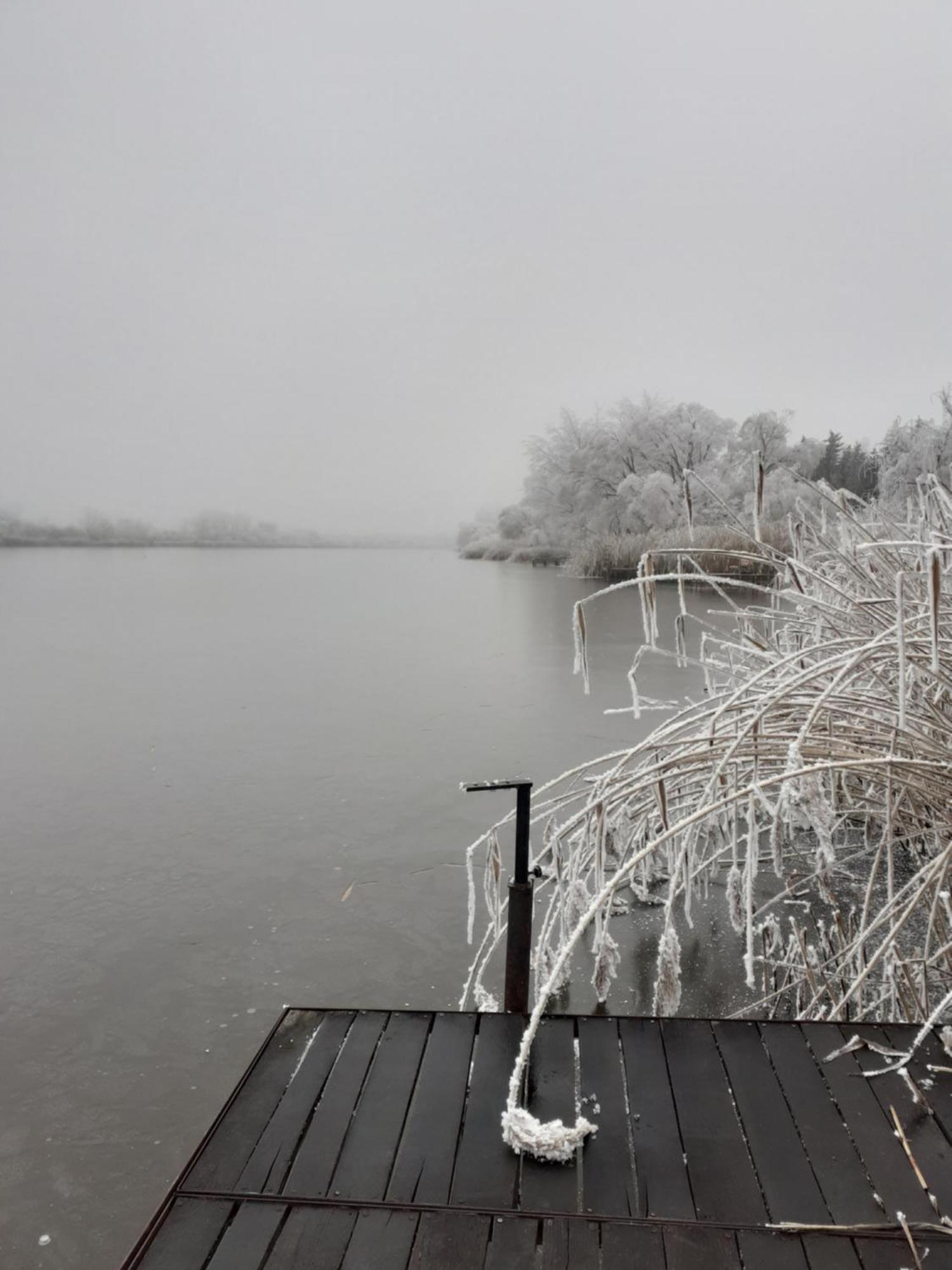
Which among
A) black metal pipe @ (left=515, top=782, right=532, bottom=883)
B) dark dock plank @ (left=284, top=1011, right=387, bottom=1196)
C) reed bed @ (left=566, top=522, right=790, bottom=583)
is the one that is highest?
reed bed @ (left=566, top=522, right=790, bottom=583)

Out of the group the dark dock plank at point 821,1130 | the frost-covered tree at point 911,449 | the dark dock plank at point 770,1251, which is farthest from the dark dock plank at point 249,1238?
the frost-covered tree at point 911,449

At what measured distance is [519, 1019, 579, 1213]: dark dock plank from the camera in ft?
3.50

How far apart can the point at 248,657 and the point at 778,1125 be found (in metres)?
6.66

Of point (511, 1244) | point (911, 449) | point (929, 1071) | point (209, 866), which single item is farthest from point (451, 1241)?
point (911, 449)

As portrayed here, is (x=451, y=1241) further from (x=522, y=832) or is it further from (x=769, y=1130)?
(x=522, y=832)

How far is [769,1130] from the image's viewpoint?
3.92 feet

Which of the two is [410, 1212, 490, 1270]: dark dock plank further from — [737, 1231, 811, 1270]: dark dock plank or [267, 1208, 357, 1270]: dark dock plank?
[737, 1231, 811, 1270]: dark dock plank

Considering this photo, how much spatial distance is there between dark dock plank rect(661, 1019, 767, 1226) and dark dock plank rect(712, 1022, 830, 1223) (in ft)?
0.05

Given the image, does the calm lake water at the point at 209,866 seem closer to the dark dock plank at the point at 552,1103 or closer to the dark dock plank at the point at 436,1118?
the dark dock plank at the point at 436,1118

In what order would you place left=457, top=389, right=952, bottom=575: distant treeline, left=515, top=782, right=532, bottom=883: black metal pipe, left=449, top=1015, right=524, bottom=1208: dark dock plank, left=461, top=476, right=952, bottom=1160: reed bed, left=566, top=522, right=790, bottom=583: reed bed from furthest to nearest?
1. left=457, top=389, right=952, bottom=575: distant treeline
2. left=566, top=522, right=790, bottom=583: reed bed
3. left=515, top=782, right=532, bottom=883: black metal pipe
4. left=461, top=476, right=952, bottom=1160: reed bed
5. left=449, top=1015, right=524, bottom=1208: dark dock plank

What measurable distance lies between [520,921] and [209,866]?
1623 mm

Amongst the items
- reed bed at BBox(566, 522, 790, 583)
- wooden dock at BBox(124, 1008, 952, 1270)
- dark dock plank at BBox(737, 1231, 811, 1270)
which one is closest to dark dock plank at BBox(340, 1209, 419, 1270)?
wooden dock at BBox(124, 1008, 952, 1270)

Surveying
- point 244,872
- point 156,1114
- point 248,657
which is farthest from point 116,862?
point 248,657

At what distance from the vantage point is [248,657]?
24.1 ft
